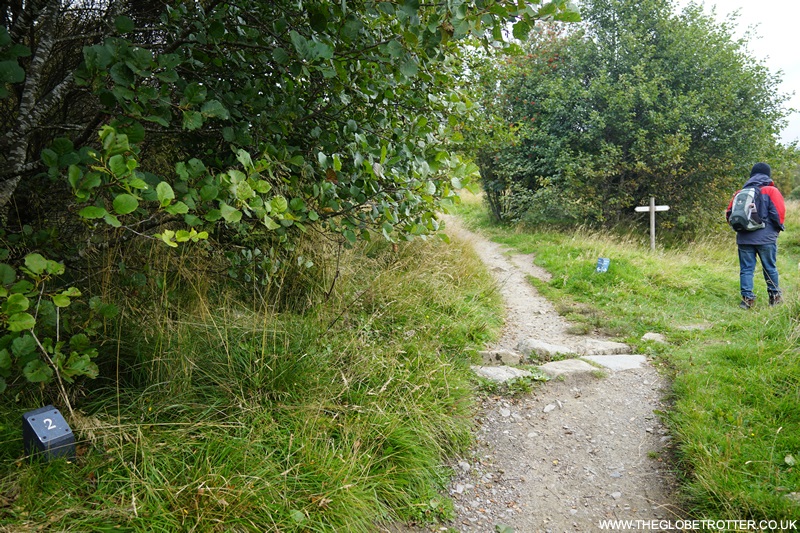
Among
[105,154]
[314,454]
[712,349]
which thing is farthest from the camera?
[712,349]

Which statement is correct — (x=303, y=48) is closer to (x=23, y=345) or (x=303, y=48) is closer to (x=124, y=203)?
(x=124, y=203)

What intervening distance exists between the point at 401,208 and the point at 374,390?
1.40 meters

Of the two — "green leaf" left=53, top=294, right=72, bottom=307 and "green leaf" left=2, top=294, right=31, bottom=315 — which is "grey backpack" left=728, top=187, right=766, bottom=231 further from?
"green leaf" left=2, top=294, right=31, bottom=315

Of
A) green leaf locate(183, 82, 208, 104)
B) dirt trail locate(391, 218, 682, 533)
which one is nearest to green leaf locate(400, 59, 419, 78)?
green leaf locate(183, 82, 208, 104)

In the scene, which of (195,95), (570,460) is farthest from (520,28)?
(570,460)

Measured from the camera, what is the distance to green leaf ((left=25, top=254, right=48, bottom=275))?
2.08 m

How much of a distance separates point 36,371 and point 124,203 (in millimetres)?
943

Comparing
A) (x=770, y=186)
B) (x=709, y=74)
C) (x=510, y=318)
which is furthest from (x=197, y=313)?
(x=709, y=74)

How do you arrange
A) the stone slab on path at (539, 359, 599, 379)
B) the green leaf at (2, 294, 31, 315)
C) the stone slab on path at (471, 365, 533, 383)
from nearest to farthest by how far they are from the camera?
the green leaf at (2, 294, 31, 315) < the stone slab on path at (471, 365, 533, 383) < the stone slab on path at (539, 359, 599, 379)

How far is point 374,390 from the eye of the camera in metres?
3.68

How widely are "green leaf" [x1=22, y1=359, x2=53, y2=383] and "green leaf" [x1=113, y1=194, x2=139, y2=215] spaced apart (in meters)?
0.88

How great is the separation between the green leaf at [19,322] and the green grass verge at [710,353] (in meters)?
3.67

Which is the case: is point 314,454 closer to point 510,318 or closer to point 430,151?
point 430,151

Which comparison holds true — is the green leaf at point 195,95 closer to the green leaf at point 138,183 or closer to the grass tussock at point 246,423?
the green leaf at point 138,183
